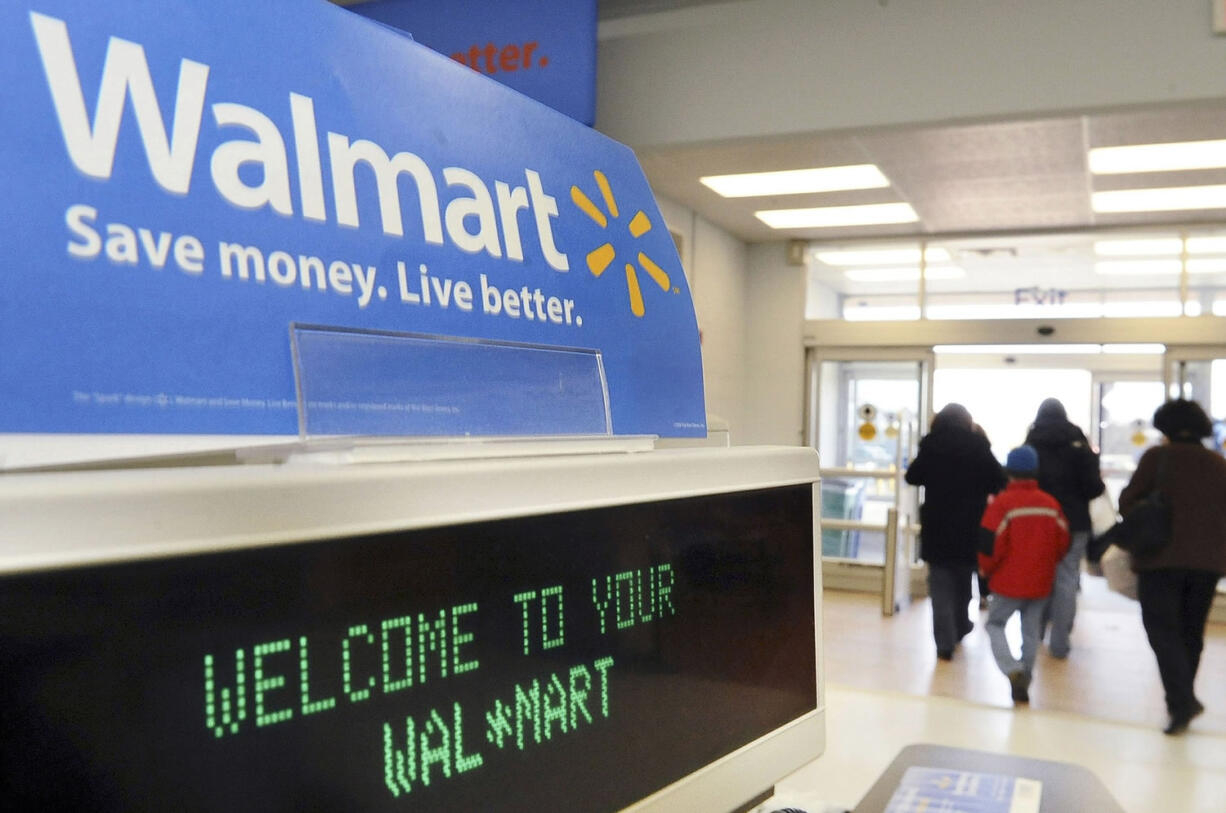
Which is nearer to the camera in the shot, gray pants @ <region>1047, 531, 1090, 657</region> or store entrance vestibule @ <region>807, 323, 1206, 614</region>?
gray pants @ <region>1047, 531, 1090, 657</region>

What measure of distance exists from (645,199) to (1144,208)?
7.27 m

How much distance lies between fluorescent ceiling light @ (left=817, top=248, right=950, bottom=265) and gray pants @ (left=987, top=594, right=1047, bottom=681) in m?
4.15

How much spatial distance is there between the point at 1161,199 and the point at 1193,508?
3611 mm

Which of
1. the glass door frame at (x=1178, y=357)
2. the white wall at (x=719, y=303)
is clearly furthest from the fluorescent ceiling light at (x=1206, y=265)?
the white wall at (x=719, y=303)

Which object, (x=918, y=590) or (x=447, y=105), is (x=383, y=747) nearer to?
(x=447, y=105)

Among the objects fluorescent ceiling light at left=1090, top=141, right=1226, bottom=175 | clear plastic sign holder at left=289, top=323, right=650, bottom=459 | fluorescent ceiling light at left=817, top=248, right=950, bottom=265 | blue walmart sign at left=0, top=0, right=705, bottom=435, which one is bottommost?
clear plastic sign holder at left=289, top=323, right=650, bottom=459

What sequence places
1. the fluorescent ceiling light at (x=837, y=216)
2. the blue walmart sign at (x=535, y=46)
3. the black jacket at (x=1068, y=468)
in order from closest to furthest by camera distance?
the blue walmart sign at (x=535, y=46) < the black jacket at (x=1068, y=468) < the fluorescent ceiling light at (x=837, y=216)

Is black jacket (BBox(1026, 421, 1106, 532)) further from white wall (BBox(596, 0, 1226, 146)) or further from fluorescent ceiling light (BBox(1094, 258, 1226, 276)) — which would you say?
white wall (BBox(596, 0, 1226, 146))

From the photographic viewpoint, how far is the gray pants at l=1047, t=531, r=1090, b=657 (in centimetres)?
591

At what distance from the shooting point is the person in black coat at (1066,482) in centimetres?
589

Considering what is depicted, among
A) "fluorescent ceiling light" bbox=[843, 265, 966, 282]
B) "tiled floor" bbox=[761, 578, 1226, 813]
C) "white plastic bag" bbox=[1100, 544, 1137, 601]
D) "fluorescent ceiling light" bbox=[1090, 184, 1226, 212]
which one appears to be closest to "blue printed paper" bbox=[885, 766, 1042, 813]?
"tiled floor" bbox=[761, 578, 1226, 813]

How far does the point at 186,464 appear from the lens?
0.62 meters

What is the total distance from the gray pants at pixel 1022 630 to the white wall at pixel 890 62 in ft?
8.48

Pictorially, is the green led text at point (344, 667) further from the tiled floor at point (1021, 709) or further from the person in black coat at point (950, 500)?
the person in black coat at point (950, 500)
